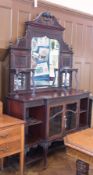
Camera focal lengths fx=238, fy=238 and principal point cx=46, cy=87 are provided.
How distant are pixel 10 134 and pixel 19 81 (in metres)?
0.80

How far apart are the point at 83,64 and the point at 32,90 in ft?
4.02

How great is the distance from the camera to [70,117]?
10.5ft

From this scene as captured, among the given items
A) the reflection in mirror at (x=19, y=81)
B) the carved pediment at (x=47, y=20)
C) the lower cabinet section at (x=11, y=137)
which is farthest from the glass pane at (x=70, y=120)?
the carved pediment at (x=47, y=20)

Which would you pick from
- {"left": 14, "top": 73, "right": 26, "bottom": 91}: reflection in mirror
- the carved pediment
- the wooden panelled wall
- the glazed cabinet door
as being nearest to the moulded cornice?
the wooden panelled wall

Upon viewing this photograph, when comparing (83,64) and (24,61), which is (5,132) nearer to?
(24,61)

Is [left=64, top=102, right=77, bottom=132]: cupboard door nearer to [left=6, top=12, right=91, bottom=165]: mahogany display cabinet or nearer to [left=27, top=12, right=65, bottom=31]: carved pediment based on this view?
[left=6, top=12, right=91, bottom=165]: mahogany display cabinet

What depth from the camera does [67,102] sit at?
306 centimetres

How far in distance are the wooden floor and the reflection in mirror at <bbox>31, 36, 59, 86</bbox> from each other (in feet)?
3.36

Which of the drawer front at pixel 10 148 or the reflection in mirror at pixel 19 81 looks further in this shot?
the reflection in mirror at pixel 19 81

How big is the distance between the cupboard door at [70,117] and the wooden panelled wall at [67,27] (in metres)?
0.80

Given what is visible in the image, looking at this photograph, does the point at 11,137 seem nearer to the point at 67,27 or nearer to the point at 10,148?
the point at 10,148

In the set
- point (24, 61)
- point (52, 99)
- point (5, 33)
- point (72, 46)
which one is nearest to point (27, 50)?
point (24, 61)

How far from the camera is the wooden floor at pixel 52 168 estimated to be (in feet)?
8.92

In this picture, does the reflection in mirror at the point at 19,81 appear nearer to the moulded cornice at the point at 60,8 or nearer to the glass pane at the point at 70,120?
the glass pane at the point at 70,120
